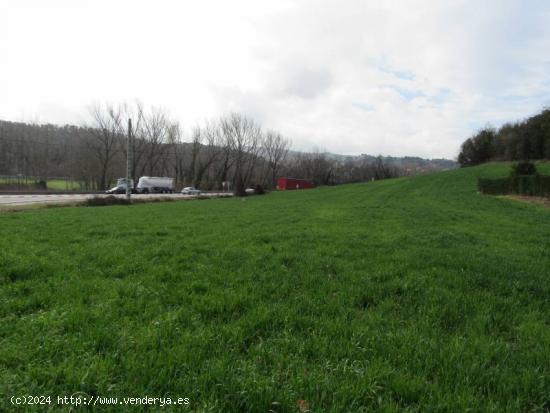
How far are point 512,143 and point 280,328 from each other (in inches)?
2991

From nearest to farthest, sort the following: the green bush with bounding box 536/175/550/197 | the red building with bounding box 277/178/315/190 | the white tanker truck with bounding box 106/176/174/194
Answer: the green bush with bounding box 536/175/550/197
the white tanker truck with bounding box 106/176/174/194
the red building with bounding box 277/178/315/190

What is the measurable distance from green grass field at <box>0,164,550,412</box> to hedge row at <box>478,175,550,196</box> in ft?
73.2

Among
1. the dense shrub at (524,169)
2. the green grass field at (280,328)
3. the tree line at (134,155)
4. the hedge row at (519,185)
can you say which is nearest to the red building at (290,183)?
the tree line at (134,155)

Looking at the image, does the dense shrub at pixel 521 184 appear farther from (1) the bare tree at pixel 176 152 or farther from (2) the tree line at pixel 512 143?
(1) the bare tree at pixel 176 152

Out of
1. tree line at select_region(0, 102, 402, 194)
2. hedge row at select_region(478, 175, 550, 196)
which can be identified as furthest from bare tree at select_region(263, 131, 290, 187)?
hedge row at select_region(478, 175, 550, 196)

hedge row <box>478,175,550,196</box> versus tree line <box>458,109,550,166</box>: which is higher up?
tree line <box>458,109,550,166</box>

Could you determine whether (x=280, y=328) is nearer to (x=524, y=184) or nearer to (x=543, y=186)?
(x=543, y=186)

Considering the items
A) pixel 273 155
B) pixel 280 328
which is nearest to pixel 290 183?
pixel 273 155

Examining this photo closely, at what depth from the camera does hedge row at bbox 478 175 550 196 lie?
23.7 meters

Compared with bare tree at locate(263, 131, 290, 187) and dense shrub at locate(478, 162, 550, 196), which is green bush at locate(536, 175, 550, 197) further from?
bare tree at locate(263, 131, 290, 187)

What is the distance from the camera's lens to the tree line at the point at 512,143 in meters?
55.3

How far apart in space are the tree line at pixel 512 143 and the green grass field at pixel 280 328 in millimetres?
62893

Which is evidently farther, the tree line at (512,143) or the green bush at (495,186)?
the tree line at (512,143)

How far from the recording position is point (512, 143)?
6250 cm
